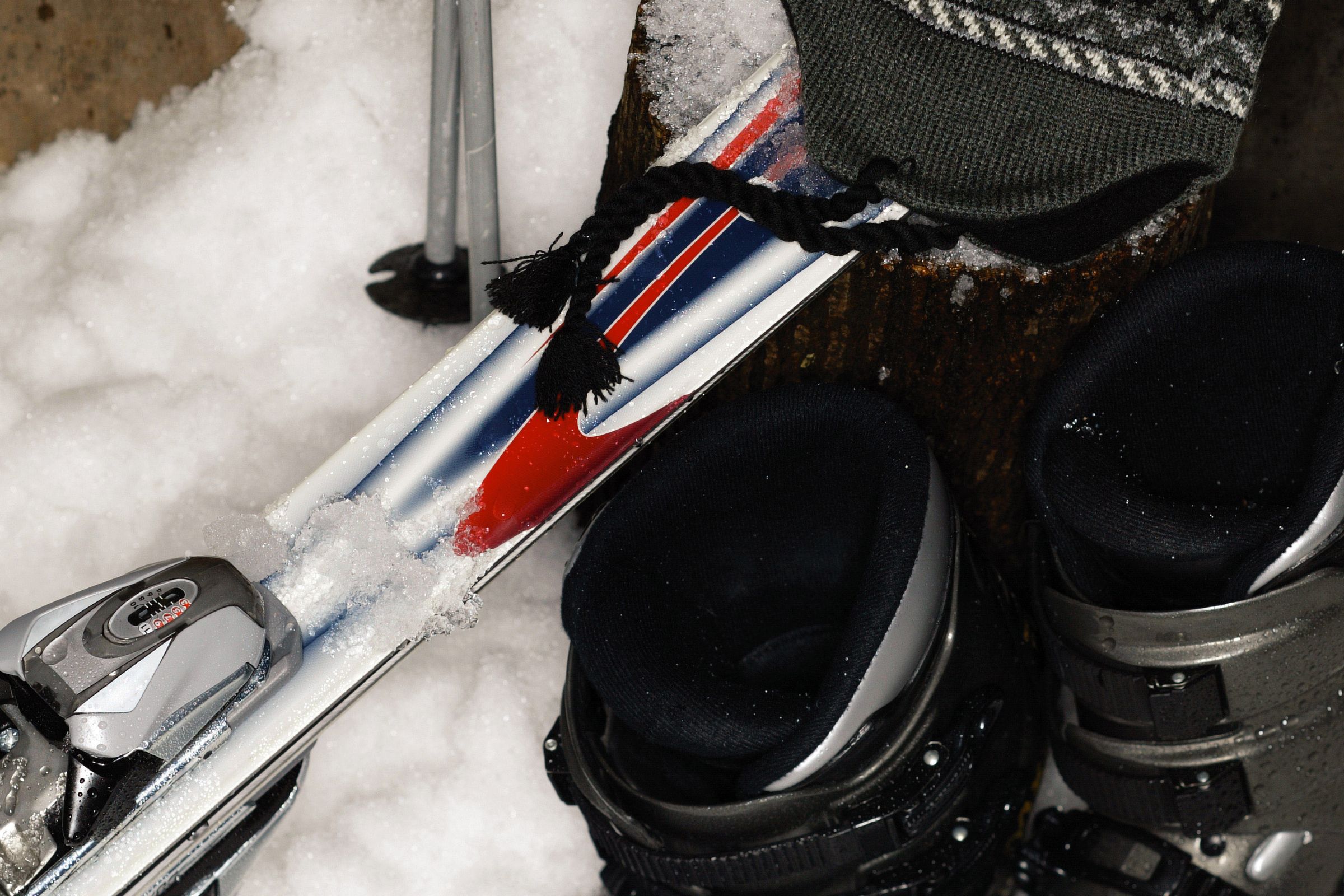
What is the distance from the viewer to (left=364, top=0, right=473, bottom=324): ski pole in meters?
0.98

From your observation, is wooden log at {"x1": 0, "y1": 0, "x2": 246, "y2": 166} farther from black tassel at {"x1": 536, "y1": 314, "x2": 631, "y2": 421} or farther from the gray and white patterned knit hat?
the gray and white patterned knit hat

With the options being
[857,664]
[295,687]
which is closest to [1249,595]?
[857,664]

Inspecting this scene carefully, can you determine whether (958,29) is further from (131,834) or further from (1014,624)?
(131,834)

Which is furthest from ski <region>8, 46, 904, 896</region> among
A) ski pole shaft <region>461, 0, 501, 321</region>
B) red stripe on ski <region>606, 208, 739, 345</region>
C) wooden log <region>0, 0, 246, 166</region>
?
wooden log <region>0, 0, 246, 166</region>

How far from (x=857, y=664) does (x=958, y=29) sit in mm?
417

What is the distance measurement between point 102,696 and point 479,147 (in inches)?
19.9

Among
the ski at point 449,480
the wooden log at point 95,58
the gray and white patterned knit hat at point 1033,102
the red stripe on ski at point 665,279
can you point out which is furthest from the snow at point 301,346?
the gray and white patterned knit hat at point 1033,102

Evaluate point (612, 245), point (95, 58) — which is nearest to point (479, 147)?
point (612, 245)

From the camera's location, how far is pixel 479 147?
95 cm

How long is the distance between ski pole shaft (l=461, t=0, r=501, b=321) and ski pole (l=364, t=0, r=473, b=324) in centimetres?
2

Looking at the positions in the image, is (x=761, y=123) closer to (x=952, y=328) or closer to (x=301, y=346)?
(x=952, y=328)

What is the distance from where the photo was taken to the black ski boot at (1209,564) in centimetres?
77

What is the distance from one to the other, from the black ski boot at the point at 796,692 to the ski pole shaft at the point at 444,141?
364 mm

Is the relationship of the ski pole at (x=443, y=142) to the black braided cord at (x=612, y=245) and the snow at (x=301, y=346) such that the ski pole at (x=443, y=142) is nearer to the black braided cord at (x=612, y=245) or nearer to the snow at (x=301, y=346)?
the snow at (x=301, y=346)
